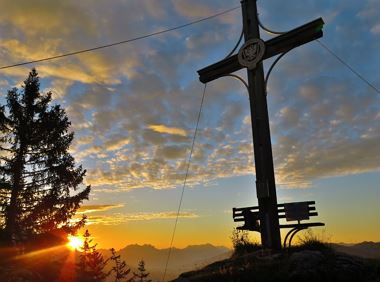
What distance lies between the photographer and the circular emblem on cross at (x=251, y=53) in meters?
14.2

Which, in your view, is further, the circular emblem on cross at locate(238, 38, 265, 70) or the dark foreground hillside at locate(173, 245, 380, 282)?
the circular emblem on cross at locate(238, 38, 265, 70)

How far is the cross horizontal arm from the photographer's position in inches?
519

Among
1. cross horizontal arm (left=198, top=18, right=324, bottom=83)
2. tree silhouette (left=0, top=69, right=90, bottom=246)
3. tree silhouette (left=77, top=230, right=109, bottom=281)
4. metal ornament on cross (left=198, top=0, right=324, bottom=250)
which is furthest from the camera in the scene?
tree silhouette (left=77, top=230, right=109, bottom=281)

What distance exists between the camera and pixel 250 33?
1465 cm

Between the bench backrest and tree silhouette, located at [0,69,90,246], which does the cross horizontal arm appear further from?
tree silhouette, located at [0,69,90,246]

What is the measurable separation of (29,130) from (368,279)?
2512cm

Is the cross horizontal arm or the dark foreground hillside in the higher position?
the cross horizontal arm

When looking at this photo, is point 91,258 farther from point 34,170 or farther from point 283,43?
point 283,43

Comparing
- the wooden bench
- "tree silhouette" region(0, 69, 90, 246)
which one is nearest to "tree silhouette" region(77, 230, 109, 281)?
"tree silhouette" region(0, 69, 90, 246)

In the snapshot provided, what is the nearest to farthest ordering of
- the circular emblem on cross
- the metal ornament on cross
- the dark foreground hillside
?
the dark foreground hillside
the metal ornament on cross
the circular emblem on cross

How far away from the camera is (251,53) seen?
14.4 metres

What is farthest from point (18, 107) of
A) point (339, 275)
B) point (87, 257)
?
point (87, 257)

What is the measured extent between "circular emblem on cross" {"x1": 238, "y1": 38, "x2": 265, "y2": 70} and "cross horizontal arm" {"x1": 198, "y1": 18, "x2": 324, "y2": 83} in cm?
18

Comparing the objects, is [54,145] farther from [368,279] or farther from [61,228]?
[368,279]
